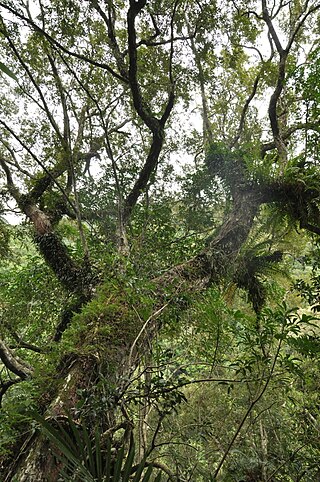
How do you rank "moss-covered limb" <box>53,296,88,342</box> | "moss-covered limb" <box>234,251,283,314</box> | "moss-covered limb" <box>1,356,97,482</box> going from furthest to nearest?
"moss-covered limb" <box>234,251,283,314</box>
"moss-covered limb" <box>53,296,88,342</box>
"moss-covered limb" <box>1,356,97,482</box>

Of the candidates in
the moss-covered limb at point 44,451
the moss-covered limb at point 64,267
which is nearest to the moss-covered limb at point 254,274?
the moss-covered limb at point 64,267

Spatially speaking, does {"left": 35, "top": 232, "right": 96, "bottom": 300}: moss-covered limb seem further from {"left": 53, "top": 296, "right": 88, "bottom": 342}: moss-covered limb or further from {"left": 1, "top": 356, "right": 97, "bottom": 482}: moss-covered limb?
{"left": 1, "top": 356, "right": 97, "bottom": 482}: moss-covered limb

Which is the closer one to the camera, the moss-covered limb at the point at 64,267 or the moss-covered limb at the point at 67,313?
the moss-covered limb at the point at 64,267

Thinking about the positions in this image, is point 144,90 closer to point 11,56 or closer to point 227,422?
point 11,56

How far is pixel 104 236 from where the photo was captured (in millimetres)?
5012

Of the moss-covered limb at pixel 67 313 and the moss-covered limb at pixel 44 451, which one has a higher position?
the moss-covered limb at pixel 67 313

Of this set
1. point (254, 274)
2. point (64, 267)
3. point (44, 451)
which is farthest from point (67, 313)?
point (254, 274)

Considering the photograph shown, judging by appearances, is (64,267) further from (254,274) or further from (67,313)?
(254,274)

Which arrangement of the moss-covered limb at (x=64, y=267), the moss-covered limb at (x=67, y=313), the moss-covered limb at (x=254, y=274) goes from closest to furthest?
the moss-covered limb at (x=64, y=267) < the moss-covered limb at (x=67, y=313) < the moss-covered limb at (x=254, y=274)

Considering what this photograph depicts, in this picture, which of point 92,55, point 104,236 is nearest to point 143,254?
point 104,236

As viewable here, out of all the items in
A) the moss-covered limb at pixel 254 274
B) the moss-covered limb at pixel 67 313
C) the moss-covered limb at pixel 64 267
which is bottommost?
the moss-covered limb at pixel 67 313

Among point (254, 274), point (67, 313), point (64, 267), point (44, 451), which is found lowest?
point (44, 451)

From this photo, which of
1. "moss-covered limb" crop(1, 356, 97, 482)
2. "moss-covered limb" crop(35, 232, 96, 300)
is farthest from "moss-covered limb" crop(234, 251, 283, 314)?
"moss-covered limb" crop(1, 356, 97, 482)

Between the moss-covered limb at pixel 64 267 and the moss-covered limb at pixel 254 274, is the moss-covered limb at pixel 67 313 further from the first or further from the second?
the moss-covered limb at pixel 254 274
